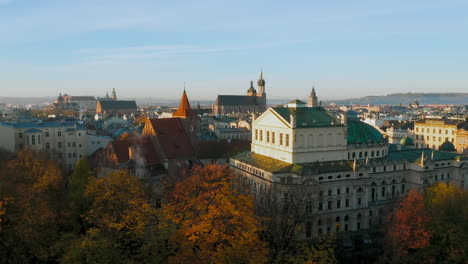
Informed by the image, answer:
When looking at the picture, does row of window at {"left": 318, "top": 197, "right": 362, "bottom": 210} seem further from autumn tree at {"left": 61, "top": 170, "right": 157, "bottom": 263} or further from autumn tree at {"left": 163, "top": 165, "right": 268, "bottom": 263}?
autumn tree at {"left": 61, "top": 170, "right": 157, "bottom": 263}

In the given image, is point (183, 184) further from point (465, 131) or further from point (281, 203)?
point (465, 131)

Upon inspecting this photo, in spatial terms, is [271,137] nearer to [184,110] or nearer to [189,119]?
[189,119]

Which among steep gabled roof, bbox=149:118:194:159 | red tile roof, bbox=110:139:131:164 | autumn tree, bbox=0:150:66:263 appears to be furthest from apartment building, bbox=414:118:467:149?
autumn tree, bbox=0:150:66:263

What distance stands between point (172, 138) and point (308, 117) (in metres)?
28.0

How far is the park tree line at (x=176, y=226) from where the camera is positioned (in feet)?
128

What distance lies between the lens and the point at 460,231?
48.7m

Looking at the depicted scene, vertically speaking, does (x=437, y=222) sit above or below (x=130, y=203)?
below

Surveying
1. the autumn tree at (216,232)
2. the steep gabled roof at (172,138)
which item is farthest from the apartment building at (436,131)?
the autumn tree at (216,232)

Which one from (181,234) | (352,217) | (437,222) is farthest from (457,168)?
(181,234)

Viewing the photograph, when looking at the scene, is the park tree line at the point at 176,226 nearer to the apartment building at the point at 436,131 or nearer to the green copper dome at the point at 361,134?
the green copper dome at the point at 361,134

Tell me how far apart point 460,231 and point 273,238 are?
894 inches

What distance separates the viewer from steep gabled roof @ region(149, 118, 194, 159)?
265ft

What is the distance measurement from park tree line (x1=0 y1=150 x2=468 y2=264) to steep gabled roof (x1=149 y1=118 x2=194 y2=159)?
19.2 meters

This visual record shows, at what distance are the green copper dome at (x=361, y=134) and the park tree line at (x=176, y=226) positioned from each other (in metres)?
17.2
